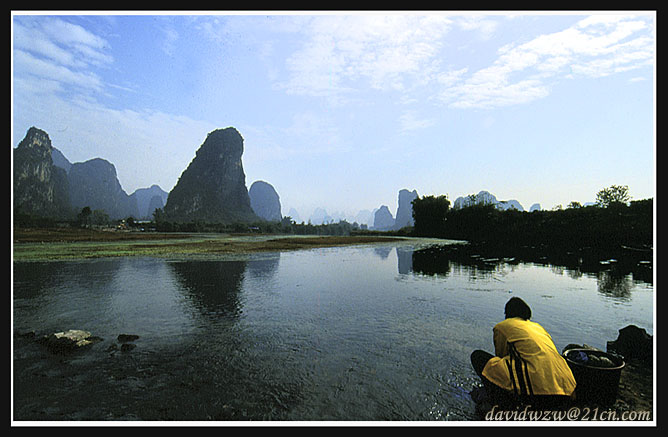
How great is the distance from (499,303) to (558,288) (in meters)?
5.31

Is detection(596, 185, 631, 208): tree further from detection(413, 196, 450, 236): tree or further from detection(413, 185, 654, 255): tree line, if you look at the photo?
detection(413, 196, 450, 236): tree

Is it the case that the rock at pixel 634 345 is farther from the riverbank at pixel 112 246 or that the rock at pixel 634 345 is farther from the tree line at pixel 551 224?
the riverbank at pixel 112 246

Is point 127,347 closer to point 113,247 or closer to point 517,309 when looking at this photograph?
point 517,309

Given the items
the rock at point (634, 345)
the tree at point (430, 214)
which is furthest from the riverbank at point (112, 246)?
the tree at point (430, 214)

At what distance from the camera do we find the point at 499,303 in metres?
12.0

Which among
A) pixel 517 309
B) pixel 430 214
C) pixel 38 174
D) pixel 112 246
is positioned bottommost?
pixel 112 246

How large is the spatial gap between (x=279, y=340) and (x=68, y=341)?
192 inches

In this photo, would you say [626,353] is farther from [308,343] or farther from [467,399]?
[308,343]

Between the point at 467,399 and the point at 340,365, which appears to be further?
the point at 340,365

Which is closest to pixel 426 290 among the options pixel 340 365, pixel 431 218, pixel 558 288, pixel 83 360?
pixel 558 288

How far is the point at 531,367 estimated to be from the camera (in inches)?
160

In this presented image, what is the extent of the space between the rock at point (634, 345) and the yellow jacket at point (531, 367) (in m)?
4.28

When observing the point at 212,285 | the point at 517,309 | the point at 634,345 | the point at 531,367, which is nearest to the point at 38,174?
the point at 212,285

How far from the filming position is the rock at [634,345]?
6797mm
